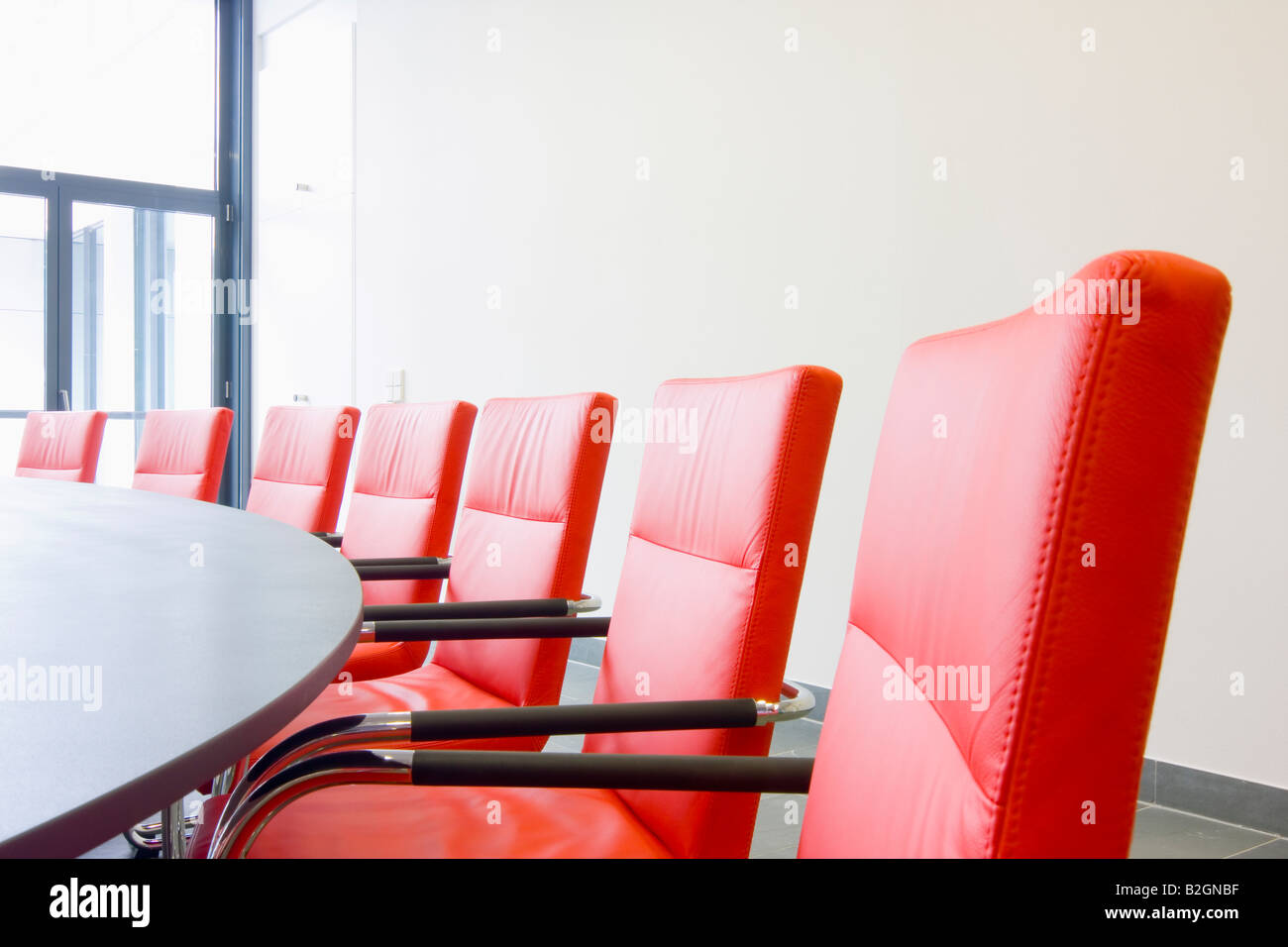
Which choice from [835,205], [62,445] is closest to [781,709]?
[835,205]

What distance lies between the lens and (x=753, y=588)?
3.74ft

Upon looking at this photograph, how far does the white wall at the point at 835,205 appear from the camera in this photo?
8.00ft

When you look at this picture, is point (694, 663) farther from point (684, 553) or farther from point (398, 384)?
→ point (398, 384)

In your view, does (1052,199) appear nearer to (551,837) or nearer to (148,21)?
(551,837)

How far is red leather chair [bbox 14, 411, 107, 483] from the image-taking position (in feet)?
12.3

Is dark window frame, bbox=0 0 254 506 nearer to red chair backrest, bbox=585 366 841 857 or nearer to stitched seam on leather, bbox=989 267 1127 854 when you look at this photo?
red chair backrest, bbox=585 366 841 857

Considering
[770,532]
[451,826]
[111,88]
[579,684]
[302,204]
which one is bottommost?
[579,684]

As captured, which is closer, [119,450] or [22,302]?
[22,302]

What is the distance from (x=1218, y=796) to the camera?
2438 mm

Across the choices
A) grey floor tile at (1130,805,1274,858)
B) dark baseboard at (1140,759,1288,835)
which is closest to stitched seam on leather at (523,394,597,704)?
grey floor tile at (1130,805,1274,858)

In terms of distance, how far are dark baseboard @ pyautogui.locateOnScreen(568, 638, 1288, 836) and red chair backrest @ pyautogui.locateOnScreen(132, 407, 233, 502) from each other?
2011 millimetres

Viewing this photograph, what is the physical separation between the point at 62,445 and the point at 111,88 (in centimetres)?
356
